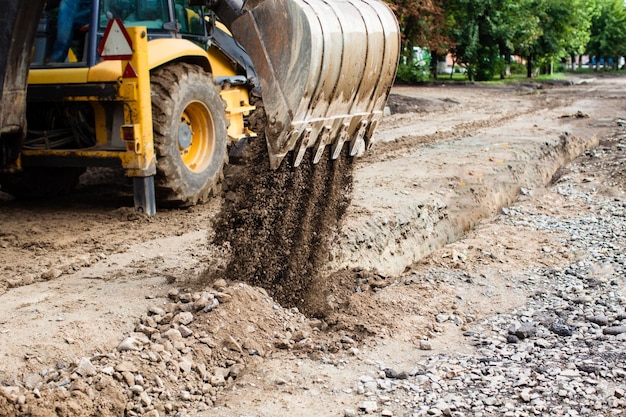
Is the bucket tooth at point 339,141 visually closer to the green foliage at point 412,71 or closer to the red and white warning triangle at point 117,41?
the red and white warning triangle at point 117,41

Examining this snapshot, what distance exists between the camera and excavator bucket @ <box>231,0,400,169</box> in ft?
16.0

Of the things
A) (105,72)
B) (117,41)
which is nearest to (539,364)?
(117,41)

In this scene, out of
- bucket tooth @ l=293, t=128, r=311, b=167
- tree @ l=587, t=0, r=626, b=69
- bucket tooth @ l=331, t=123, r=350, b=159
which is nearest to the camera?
bucket tooth @ l=293, t=128, r=311, b=167

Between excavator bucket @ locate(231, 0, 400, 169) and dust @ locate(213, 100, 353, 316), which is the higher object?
excavator bucket @ locate(231, 0, 400, 169)

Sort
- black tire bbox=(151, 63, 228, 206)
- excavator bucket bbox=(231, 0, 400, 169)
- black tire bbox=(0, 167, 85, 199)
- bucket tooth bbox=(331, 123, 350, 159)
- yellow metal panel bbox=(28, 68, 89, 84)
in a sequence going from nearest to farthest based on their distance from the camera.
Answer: excavator bucket bbox=(231, 0, 400, 169) → bucket tooth bbox=(331, 123, 350, 159) → yellow metal panel bbox=(28, 68, 89, 84) → black tire bbox=(151, 63, 228, 206) → black tire bbox=(0, 167, 85, 199)

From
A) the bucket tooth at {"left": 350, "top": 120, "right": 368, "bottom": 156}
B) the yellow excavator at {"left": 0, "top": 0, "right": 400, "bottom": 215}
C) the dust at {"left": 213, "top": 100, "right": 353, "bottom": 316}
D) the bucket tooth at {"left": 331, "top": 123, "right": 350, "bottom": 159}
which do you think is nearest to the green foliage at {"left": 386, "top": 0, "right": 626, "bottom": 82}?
the yellow excavator at {"left": 0, "top": 0, "right": 400, "bottom": 215}

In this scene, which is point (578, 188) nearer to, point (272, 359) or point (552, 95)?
point (272, 359)

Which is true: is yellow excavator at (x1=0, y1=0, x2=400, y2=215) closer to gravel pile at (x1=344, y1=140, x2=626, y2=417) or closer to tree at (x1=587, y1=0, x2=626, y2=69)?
gravel pile at (x1=344, y1=140, x2=626, y2=417)

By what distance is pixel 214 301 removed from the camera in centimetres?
481

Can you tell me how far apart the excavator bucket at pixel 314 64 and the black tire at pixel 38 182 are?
4046mm

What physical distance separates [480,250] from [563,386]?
10.3ft

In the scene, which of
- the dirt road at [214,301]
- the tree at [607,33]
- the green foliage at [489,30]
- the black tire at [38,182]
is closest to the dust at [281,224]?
the dirt road at [214,301]

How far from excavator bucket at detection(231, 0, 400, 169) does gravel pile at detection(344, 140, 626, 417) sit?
161 centimetres

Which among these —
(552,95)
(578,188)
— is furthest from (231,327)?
(552,95)
